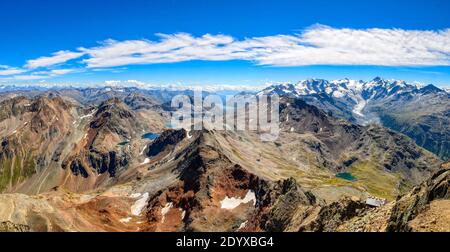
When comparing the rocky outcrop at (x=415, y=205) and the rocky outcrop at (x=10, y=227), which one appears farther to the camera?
the rocky outcrop at (x=10, y=227)

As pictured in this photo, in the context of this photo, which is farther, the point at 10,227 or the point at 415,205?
the point at 10,227

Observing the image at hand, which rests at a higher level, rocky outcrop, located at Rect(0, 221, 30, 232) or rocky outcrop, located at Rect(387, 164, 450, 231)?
rocky outcrop, located at Rect(387, 164, 450, 231)

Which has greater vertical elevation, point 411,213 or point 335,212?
point 411,213

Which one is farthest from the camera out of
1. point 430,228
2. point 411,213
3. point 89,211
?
point 89,211

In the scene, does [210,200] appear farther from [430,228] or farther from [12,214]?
[430,228]

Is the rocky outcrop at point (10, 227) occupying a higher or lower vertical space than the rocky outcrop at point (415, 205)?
lower

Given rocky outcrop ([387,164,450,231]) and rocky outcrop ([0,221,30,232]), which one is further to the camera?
rocky outcrop ([0,221,30,232])

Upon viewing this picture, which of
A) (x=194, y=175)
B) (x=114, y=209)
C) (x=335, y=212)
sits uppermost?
(x=335, y=212)

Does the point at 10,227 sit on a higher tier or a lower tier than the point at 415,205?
lower
